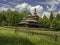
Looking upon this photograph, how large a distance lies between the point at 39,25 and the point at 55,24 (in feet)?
24.5

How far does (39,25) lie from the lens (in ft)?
259

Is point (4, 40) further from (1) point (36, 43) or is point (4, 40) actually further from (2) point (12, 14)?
(2) point (12, 14)

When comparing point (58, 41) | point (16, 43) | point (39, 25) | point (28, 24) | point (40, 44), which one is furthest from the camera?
point (39, 25)

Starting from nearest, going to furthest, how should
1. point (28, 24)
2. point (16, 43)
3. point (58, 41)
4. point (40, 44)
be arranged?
1. point (16, 43)
2. point (40, 44)
3. point (58, 41)
4. point (28, 24)

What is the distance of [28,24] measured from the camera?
7381cm

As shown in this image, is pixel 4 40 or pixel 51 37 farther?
pixel 51 37

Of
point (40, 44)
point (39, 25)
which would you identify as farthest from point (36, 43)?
point (39, 25)

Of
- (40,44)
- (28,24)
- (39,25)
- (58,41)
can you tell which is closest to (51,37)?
(58,41)

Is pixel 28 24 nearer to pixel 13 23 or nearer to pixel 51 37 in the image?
pixel 13 23

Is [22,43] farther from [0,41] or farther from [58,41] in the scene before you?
[58,41]

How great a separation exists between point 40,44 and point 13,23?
6308 cm

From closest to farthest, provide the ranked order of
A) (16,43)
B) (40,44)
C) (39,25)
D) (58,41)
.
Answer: (16,43) < (40,44) < (58,41) < (39,25)

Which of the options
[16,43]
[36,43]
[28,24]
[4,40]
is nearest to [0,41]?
[4,40]

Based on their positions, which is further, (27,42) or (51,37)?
(51,37)
